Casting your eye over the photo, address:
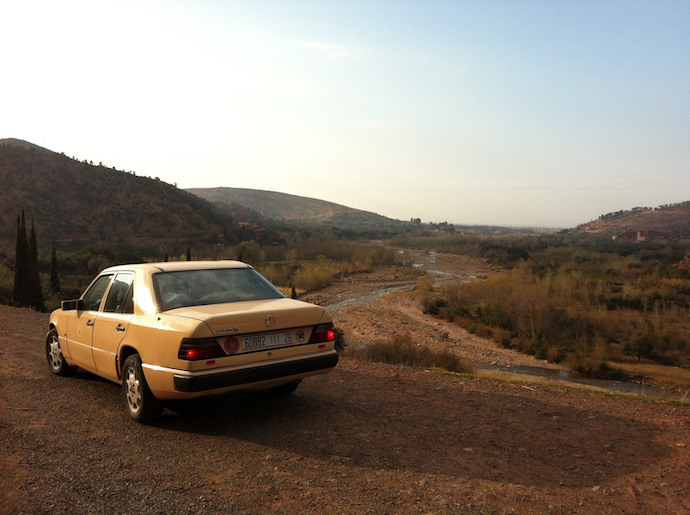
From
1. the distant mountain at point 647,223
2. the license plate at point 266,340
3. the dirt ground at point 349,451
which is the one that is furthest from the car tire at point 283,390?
the distant mountain at point 647,223

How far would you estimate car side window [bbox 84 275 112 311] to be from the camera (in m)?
6.60

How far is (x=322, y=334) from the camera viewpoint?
5684 millimetres

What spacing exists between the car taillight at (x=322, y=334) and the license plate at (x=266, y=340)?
0.87ft

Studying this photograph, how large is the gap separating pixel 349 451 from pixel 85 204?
2715 inches

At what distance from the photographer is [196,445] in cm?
493

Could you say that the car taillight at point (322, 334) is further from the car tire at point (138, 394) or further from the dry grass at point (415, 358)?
the dry grass at point (415, 358)

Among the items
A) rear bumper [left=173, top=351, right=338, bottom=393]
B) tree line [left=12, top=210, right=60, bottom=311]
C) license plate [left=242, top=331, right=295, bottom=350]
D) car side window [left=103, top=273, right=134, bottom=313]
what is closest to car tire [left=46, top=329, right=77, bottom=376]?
car side window [left=103, top=273, right=134, bottom=313]

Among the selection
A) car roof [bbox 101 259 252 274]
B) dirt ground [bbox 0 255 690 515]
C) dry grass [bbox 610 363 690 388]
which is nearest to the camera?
dirt ground [bbox 0 255 690 515]

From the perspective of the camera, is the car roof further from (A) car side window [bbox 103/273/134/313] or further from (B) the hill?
(B) the hill

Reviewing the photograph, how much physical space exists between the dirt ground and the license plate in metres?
0.86

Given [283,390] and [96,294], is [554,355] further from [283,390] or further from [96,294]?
[96,294]

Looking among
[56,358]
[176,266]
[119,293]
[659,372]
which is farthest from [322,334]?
[659,372]

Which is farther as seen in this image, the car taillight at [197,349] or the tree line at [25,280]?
the tree line at [25,280]

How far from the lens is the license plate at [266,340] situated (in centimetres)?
514
